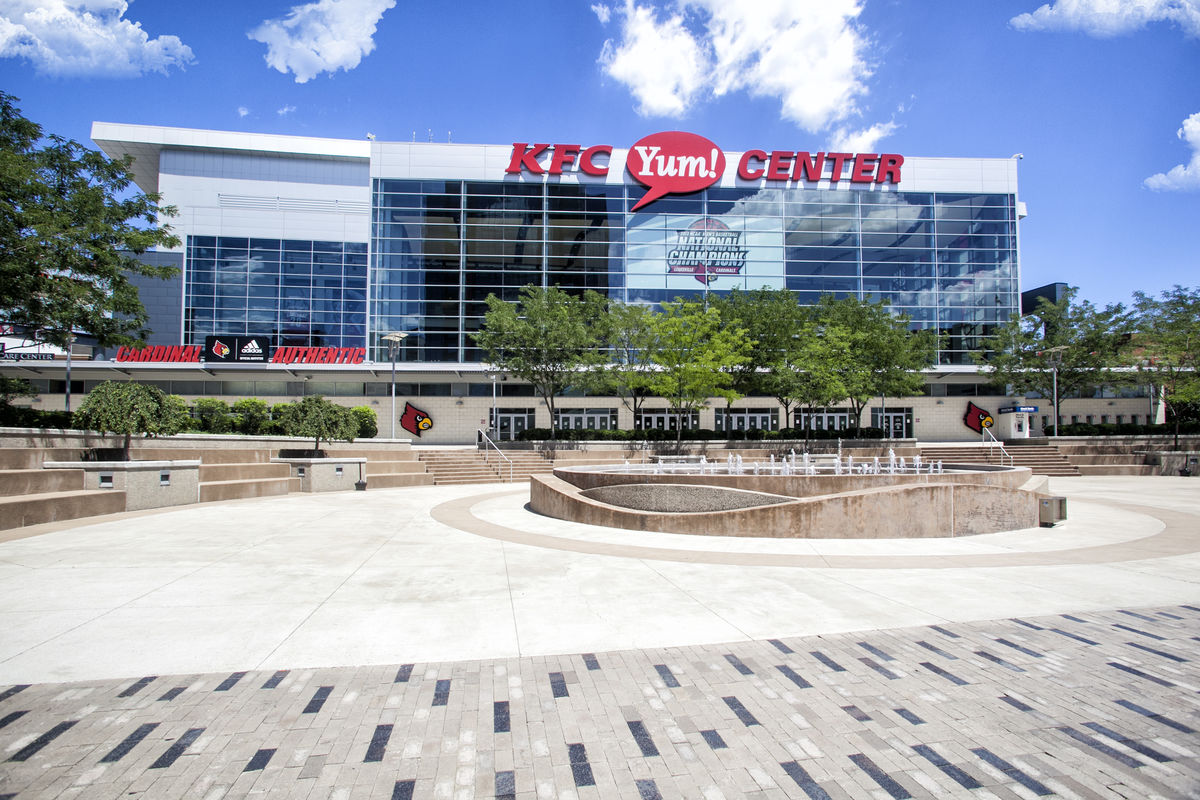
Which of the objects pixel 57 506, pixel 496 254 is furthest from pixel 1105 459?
pixel 57 506

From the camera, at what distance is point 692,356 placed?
3394 cm

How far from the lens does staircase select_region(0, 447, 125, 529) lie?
10516 mm

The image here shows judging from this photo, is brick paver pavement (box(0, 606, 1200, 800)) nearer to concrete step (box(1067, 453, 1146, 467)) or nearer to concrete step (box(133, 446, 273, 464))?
concrete step (box(133, 446, 273, 464))

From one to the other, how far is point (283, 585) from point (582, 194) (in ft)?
144

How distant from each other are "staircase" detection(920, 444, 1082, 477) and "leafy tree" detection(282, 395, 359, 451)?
27990 millimetres

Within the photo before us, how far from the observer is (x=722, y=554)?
9.91 m

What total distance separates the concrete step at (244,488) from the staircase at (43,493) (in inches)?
97.1

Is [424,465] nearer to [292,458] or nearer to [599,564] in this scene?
[292,458]

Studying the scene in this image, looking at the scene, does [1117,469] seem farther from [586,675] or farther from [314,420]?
[314,420]

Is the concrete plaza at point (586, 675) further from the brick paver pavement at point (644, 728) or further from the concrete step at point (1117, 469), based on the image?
the concrete step at point (1117, 469)

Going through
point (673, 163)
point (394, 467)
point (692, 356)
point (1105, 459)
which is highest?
point (673, 163)

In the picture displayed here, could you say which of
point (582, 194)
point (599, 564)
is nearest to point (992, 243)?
point (582, 194)

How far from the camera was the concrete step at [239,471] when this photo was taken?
16.7m

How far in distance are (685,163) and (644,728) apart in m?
49.0
